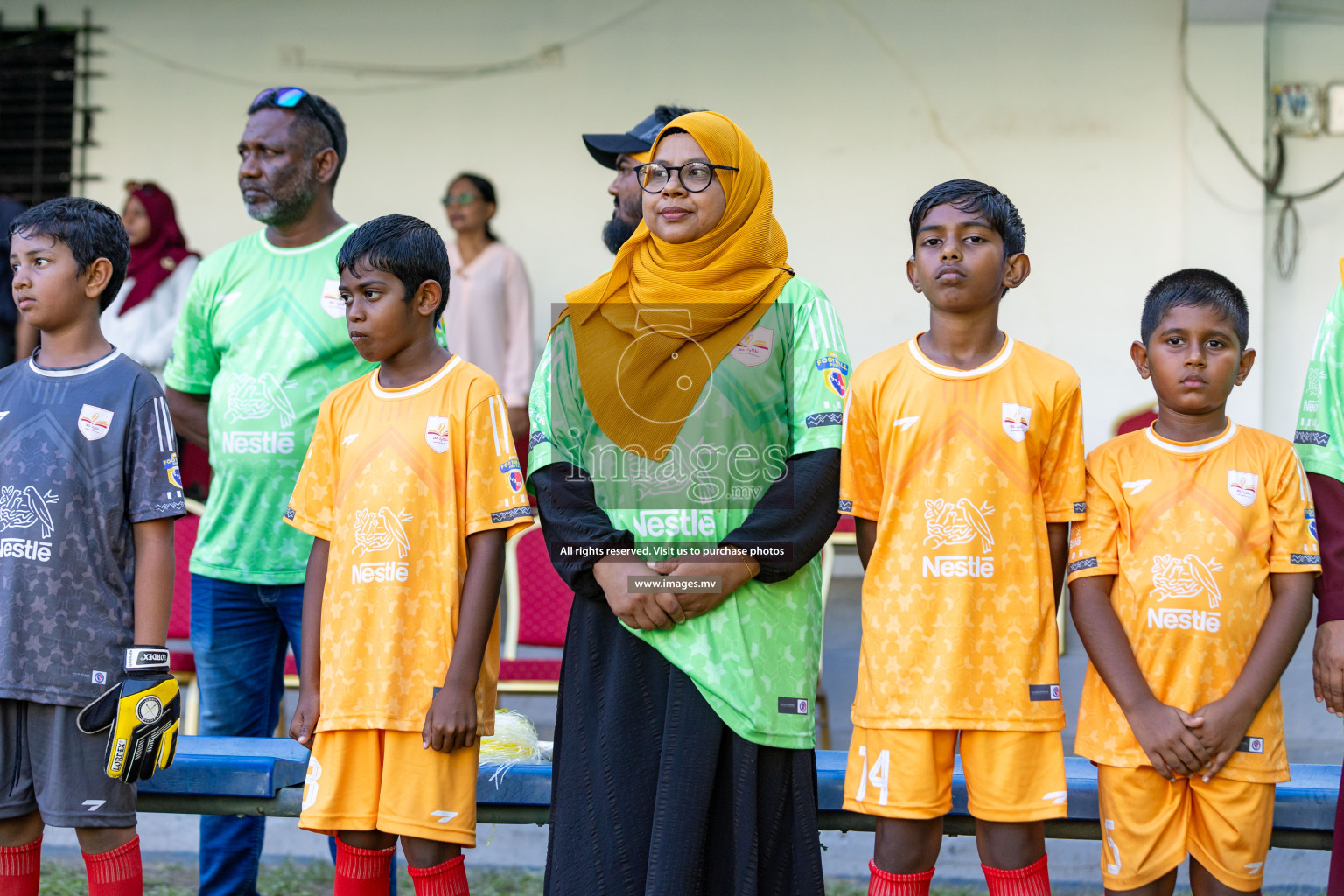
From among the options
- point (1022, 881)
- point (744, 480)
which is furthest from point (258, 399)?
point (1022, 881)

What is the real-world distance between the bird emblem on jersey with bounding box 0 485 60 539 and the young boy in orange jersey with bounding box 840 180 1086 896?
1632mm

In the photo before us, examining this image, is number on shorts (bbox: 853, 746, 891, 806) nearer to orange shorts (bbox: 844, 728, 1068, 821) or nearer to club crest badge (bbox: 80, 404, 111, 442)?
orange shorts (bbox: 844, 728, 1068, 821)

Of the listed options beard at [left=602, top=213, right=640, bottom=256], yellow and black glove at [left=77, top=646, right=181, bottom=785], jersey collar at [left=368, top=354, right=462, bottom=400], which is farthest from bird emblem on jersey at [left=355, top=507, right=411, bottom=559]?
beard at [left=602, top=213, right=640, bottom=256]

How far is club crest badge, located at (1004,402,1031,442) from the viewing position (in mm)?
2502

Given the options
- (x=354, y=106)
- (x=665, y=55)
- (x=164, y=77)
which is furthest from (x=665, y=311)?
(x=164, y=77)

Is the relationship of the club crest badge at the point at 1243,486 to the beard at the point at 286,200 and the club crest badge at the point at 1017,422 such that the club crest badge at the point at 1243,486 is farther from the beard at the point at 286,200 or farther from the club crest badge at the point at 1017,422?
the beard at the point at 286,200

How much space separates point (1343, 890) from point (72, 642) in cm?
256

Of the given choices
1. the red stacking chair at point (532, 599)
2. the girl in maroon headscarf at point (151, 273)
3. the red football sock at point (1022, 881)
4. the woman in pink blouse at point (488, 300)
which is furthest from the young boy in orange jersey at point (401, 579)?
the girl in maroon headscarf at point (151, 273)

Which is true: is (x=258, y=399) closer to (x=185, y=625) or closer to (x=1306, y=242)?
(x=185, y=625)

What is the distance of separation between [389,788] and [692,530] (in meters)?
0.79

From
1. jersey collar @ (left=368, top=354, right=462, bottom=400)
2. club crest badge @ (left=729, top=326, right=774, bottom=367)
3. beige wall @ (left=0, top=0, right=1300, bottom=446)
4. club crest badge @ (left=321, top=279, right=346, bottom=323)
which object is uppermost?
beige wall @ (left=0, top=0, right=1300, bottom=446)

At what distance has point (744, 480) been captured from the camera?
7.97 feet

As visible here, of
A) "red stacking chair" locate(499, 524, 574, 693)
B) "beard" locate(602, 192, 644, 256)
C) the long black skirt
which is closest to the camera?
the long black skirt

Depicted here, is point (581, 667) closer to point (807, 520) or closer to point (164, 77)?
point (807, 520)
